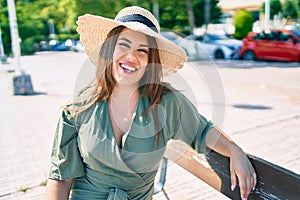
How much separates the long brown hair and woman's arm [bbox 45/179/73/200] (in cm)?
34

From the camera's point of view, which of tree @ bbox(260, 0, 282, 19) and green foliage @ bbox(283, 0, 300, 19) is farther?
tree @ bbox(260, 0, 282, 19)

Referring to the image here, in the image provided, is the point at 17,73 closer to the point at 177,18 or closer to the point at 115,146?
the point at 115,146

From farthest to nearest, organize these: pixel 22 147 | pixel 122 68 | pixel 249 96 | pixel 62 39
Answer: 1. pixel 62 39
2. pixel 249 96
3. pixel 22 147
4. pixel 122 68

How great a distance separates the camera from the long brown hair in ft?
5.11

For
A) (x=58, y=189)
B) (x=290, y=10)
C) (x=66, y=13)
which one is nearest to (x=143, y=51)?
(x=58, y=189)

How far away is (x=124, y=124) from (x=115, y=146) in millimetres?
122

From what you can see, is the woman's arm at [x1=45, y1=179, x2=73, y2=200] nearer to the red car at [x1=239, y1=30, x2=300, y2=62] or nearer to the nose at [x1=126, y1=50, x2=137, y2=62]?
the nose at [x1=126, y1=50, x2=137, y2=62]

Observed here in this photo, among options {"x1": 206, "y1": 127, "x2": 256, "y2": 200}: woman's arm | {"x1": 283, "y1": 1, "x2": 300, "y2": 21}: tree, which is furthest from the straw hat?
{"x1": 283, "y1": 1, "x2": 300, "y2": 21}: tree

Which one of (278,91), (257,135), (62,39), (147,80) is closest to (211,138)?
(147,80)

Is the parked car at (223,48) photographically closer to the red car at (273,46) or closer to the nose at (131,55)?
the red car at (273,46)

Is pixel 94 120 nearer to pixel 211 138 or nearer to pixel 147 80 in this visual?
pixel 147 80

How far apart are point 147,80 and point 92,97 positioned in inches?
10.7

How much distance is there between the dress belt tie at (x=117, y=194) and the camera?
1.55 metres

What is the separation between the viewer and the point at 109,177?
5.13 feet
